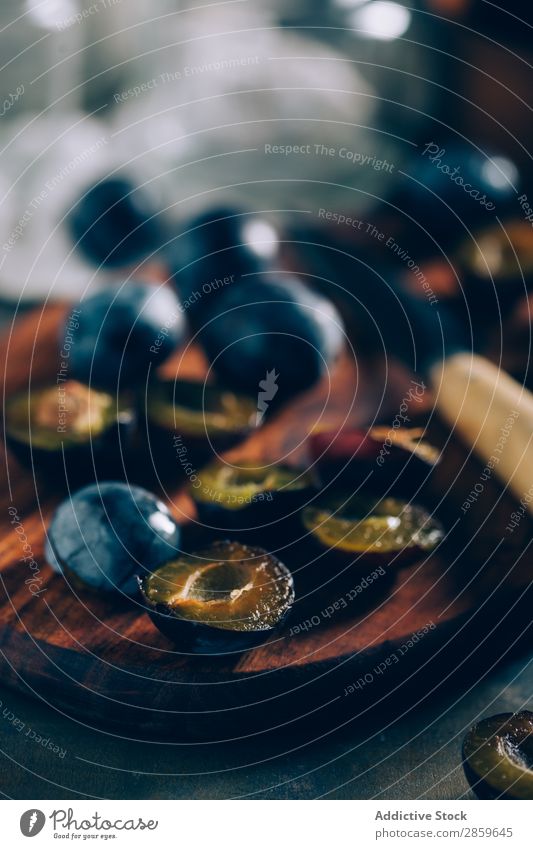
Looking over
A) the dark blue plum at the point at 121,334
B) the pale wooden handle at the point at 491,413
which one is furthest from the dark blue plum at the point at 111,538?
the pale wooden handle at the point at 491,413

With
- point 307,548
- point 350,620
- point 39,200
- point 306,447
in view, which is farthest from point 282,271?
point 350,620

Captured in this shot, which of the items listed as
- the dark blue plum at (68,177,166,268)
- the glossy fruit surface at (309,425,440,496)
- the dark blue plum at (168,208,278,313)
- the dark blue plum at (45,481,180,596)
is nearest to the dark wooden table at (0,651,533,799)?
the dark blue plum at (45,481,180,596)

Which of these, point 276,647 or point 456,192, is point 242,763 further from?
point 456,192

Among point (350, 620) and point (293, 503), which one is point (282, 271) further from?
point (350, 620)

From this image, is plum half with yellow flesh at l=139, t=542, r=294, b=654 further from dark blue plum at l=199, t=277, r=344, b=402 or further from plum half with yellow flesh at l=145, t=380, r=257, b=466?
dark blue plum at l=199, t=277, r=344, b=402

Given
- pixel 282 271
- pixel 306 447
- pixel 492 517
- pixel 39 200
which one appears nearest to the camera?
pixel 492 517

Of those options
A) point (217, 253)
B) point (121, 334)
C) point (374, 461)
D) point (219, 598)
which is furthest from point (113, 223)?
point (219, 598)
